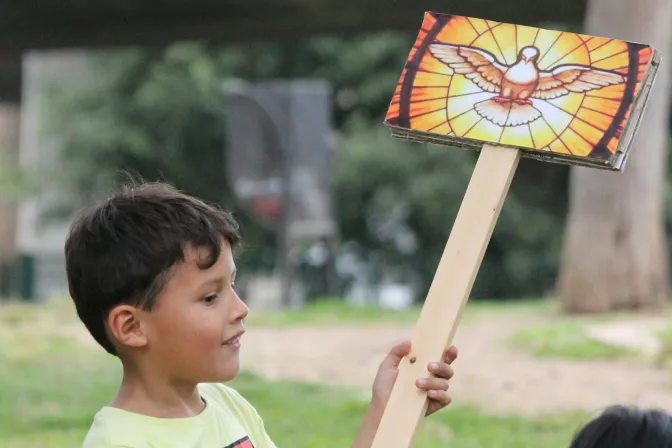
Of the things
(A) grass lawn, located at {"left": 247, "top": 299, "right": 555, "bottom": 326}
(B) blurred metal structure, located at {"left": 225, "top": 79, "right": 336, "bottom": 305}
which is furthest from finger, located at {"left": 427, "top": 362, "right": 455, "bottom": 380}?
(B) blurred metal structure, located at {"left": 225, "top": 79, "right": 336, "bottom": 305}

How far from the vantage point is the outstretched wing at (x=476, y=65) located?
6.50 ft

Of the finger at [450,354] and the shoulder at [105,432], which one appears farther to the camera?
the finger at [450,354]

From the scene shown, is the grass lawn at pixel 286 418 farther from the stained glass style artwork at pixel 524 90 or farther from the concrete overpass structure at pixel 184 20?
the stained glass style artwork at pixel 524 90

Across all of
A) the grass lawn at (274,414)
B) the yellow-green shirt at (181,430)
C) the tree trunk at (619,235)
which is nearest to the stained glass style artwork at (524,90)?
the yellow-green shirt at (181,430)

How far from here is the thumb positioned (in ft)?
6.14

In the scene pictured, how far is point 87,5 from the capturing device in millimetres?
7414

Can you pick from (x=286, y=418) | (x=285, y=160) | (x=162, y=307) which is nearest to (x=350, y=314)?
(x=285, y=160)

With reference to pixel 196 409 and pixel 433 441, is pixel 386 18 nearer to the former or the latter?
pixel 433 441

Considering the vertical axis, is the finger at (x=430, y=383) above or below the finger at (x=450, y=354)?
below

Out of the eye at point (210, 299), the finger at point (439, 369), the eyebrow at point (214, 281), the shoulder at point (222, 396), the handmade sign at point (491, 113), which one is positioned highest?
the handmade sign at point (491, 113)

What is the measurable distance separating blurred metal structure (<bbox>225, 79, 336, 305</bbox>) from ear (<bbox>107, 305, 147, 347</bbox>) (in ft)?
39.9

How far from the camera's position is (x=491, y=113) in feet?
6.39

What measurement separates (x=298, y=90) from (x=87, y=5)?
7.24 metres

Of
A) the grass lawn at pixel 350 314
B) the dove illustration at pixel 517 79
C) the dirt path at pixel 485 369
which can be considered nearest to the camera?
the dove illustration at pixel 517 79
